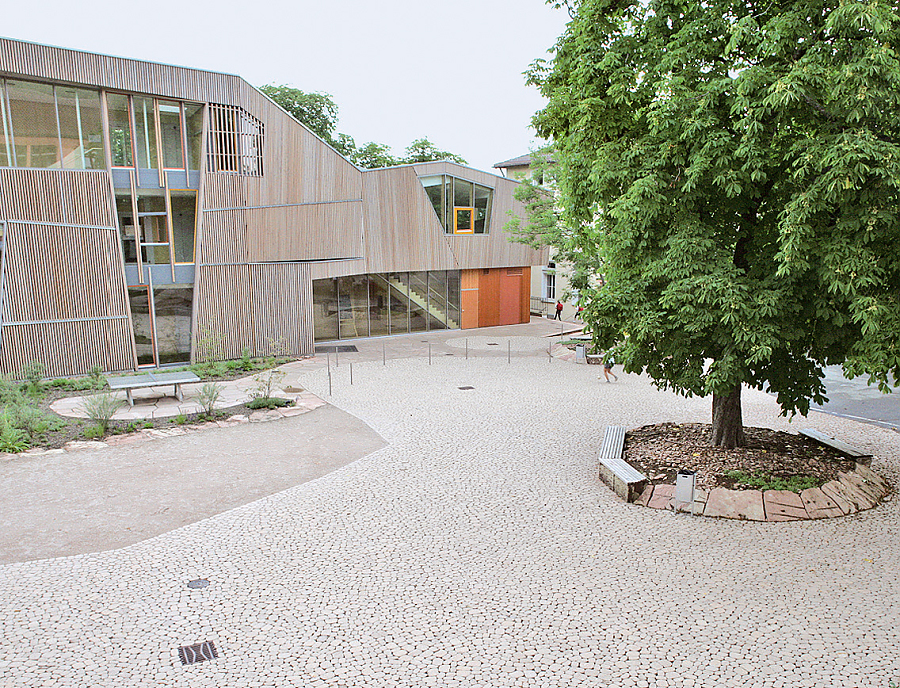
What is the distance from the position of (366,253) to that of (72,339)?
10.6 m

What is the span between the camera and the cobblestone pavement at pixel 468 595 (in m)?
5.82

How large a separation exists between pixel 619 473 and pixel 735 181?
14.2 feet

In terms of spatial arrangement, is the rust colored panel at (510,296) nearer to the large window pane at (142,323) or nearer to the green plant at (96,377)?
the large window pane at (142,323)

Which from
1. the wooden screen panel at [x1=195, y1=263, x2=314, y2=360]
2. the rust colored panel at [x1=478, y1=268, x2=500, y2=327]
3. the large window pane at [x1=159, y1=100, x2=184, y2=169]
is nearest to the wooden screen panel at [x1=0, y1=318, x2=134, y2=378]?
the wooden screen panel at [x1=195, y1=263, x2=314, y2=360]

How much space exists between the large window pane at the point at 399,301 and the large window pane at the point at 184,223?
29.4 ft

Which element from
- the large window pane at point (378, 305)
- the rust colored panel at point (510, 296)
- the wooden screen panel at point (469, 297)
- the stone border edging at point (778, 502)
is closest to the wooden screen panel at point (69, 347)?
the large window pane at point (378, 305)

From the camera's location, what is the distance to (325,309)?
2548 centimetres

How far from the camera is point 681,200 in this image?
352 inches

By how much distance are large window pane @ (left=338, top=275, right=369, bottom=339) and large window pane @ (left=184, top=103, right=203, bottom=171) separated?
24.1ft

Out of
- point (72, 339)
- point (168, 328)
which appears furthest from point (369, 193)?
point (72, 339)

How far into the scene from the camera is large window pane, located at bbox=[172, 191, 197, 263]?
19.6 meters

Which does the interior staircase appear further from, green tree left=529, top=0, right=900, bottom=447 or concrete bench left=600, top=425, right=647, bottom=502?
concrete bench left=600, top=425, right=647, bottom=502

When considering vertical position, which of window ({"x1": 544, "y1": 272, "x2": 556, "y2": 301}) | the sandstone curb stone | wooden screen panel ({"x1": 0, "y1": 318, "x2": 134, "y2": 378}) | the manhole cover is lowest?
the sandstone curb stone

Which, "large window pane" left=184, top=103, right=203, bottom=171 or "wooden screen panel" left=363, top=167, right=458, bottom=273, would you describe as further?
"wooden screen panel" left=363, top=167, right=458, bottom=273
